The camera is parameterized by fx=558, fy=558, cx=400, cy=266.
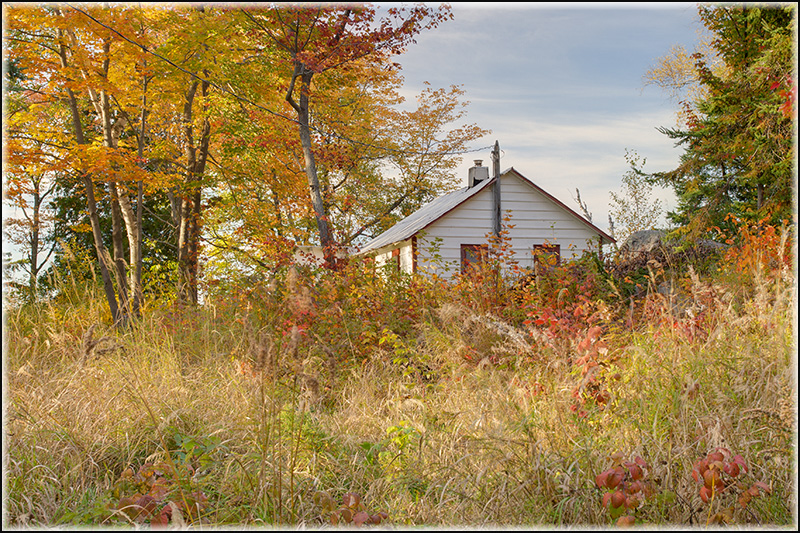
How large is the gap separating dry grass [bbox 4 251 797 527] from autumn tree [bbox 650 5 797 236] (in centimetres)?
668

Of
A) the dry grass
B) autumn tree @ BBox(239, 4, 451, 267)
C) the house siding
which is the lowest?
the dry grass

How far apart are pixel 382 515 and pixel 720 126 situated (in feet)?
35.9

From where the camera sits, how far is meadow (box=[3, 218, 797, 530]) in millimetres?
2500

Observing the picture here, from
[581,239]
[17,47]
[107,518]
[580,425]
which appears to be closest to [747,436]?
[580,425]

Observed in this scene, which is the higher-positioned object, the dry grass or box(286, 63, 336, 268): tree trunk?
box(286, 63, 336, 268): tree trunk

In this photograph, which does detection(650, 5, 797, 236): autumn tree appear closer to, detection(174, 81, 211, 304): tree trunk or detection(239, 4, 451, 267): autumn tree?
detection(239, 4, 451, 267): autumn tree

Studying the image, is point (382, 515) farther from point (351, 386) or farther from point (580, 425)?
point (351, 386)

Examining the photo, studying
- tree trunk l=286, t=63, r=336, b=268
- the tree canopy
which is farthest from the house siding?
tree trunk l=286, t=63, r=336, b=268

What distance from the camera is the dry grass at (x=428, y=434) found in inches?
101

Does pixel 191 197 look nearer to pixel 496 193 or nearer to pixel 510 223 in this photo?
pixel 496 193

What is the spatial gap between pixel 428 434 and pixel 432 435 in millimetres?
28

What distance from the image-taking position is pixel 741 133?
34.1ft

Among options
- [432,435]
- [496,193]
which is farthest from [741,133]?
[432,435]

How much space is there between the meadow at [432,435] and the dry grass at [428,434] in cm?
1
